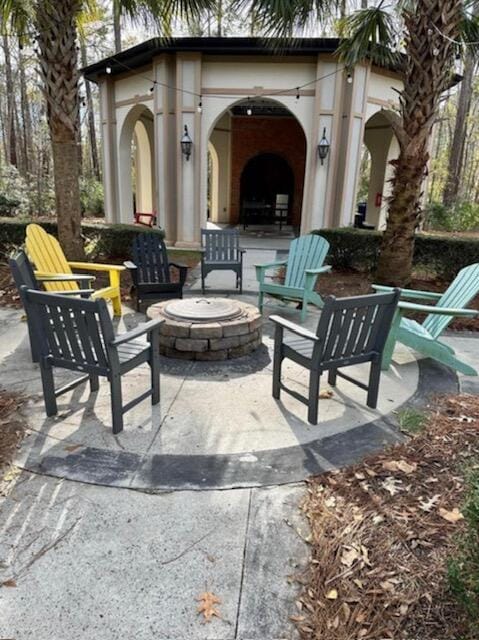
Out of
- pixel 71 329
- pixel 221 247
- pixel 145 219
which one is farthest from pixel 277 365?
pixel 145 219

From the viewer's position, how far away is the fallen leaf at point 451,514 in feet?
6.66

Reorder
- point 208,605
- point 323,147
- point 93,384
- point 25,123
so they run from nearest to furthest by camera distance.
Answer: point 208,605 → point 93,384 → point 323,147 → point 25,123

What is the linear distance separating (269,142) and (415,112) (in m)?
10.8

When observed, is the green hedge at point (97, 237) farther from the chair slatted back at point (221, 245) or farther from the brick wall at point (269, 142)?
the brick wall at point (269, 142)

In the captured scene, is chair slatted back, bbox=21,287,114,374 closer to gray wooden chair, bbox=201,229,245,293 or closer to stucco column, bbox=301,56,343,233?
gray wooden chair, bbox=201,229,245,293

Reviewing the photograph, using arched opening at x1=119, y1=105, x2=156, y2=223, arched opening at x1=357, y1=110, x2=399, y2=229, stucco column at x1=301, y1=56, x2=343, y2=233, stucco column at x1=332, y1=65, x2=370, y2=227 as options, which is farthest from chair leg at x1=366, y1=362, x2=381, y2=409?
arched opening at x1=357, y1=110, x2=399, y2=229

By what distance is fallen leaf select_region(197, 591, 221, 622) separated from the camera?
1593mm

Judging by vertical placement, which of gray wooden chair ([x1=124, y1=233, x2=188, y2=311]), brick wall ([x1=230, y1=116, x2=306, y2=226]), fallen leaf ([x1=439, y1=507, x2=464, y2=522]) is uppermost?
brick wall ([x1=230, y1=116, x2=306, y2=226])

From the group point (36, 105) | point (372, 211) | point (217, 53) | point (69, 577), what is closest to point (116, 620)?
point (69, 577)

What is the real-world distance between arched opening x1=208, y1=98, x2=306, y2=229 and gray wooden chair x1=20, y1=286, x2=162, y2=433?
1269 centimetres

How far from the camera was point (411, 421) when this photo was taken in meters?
2.97

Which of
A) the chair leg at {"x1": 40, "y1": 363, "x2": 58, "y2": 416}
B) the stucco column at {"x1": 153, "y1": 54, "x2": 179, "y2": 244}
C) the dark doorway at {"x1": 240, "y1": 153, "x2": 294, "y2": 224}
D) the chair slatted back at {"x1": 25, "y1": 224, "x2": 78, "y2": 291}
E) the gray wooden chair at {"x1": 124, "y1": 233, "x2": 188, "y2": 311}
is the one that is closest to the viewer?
the chair leg at {"x1": 40, "y1": 363, "x2": 58, "y2": 416}

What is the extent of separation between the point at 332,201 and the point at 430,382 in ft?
24.5

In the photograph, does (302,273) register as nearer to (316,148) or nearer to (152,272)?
(152,272)
